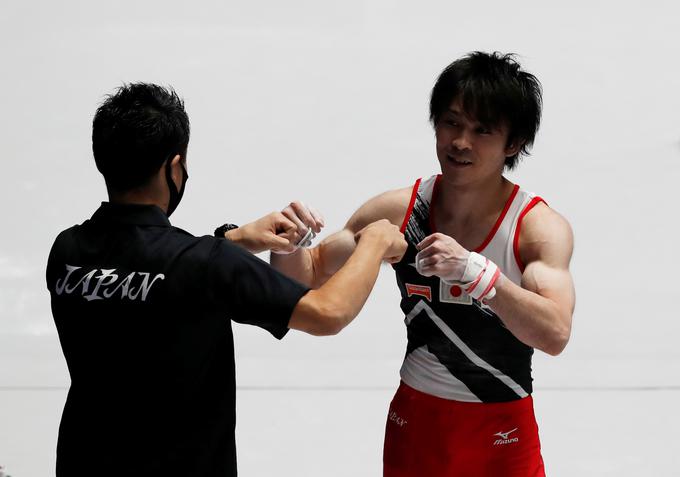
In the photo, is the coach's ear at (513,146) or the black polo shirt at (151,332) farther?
the coach's ear at (513,146)

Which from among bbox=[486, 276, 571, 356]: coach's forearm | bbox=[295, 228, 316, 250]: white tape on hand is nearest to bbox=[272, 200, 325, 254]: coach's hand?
bbox=[295, 228, 316, 250]: white tape on hand

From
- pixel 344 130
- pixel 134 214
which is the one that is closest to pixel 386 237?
pixel 134 214

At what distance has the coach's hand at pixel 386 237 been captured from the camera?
7.78 ft

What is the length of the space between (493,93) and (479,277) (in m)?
0.55

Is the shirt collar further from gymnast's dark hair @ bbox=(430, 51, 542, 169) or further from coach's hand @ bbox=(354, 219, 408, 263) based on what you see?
gymnast's dark hair @ bbox=(430, 51, 542, 169)

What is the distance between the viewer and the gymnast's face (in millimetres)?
2752

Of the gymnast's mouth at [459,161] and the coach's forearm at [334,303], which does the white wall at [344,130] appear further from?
the coach's forearm at [334,303]

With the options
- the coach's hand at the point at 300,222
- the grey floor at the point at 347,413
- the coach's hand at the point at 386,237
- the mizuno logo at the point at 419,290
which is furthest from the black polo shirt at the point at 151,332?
the grey floor at the point at 347,413

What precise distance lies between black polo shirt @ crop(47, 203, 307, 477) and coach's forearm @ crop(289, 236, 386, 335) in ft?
0.09

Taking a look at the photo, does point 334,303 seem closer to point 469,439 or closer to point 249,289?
point 249,289

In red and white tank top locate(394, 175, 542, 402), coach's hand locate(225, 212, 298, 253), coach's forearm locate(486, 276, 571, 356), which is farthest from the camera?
red and white tank top locate(394, 175, 542, 402)

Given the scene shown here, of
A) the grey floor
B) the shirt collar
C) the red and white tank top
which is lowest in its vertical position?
the grey floor

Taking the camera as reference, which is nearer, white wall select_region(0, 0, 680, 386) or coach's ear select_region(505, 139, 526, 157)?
coach's ear select_region(505, 139, 526, 157)

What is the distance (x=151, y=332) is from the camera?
2.06 meters
